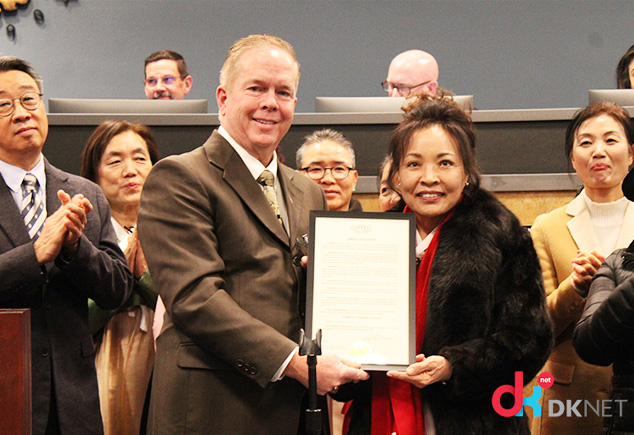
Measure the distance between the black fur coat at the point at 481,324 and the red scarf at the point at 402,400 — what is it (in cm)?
3

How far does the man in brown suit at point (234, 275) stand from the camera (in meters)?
1.81

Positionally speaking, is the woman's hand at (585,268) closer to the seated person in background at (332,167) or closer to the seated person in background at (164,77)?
the seated person in background at (332,167)

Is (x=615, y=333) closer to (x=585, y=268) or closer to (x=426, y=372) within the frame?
(x=585, y=268)

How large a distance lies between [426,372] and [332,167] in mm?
1427

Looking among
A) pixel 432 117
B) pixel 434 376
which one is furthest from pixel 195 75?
pixel 434 376

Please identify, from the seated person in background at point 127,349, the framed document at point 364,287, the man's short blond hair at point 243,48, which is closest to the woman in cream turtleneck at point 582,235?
the framed document at point 364,287

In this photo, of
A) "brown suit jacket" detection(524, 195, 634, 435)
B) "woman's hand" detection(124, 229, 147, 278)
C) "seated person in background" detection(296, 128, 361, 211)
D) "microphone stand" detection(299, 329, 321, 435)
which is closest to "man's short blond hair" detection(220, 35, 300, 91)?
"microphone stand" detection(299, 329, 321, 435)

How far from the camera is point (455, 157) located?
213 centimetres

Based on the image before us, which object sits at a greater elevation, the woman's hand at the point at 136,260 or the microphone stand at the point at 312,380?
the woman's hand at the point at 136,260

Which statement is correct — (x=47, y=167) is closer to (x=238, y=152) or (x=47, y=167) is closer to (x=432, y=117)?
(x=238, y=152)

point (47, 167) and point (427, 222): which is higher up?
point (47, 167)

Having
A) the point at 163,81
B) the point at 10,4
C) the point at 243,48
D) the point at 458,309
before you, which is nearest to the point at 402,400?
the point at 458,309

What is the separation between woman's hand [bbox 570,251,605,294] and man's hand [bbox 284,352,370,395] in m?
1.01

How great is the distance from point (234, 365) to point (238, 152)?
0.61 m
